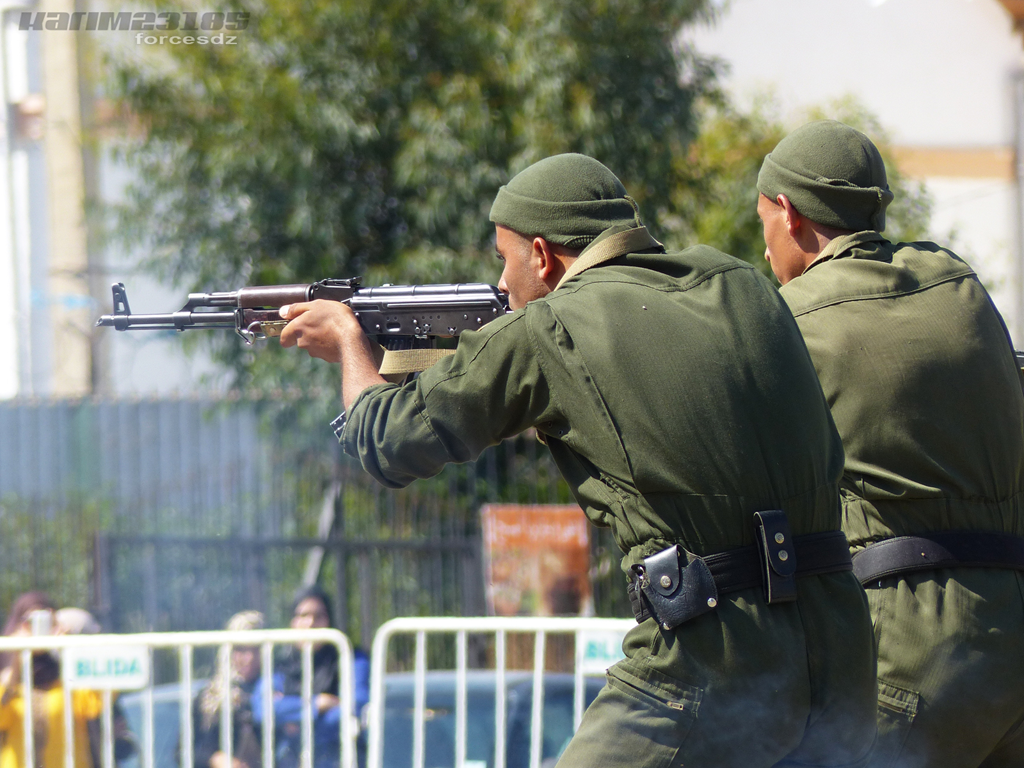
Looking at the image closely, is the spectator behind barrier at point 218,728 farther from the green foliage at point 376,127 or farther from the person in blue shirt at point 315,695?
the green foliage at point 376,127

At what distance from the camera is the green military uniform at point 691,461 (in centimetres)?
199

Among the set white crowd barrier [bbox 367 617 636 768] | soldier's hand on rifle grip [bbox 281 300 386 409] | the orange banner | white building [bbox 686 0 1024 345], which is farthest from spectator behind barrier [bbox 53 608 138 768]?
white building [bbox 686 0 1024 345]

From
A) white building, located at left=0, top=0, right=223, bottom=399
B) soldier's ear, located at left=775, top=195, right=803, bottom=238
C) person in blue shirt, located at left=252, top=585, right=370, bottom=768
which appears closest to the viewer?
soldier's ear, located at left=775, top=195, right=803, bottom=238

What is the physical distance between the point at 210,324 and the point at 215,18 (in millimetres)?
5083

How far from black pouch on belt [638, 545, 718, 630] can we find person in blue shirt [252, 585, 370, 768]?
311cm

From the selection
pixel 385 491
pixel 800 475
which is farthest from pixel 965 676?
pixel 385 491

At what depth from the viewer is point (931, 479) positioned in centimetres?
241

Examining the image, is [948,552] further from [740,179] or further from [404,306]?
[740,179]

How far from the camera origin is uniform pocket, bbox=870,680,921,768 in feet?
7.65

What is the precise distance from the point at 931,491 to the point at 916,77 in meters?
11.6

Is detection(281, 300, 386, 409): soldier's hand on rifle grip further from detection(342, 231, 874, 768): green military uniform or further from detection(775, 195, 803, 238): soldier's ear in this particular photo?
detection(775, 195, 803, 238): soldier's ear

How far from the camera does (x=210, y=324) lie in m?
3.11

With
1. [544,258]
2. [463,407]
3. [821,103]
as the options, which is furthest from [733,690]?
[821,103]

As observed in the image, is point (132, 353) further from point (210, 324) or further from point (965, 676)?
point (965, 676)
